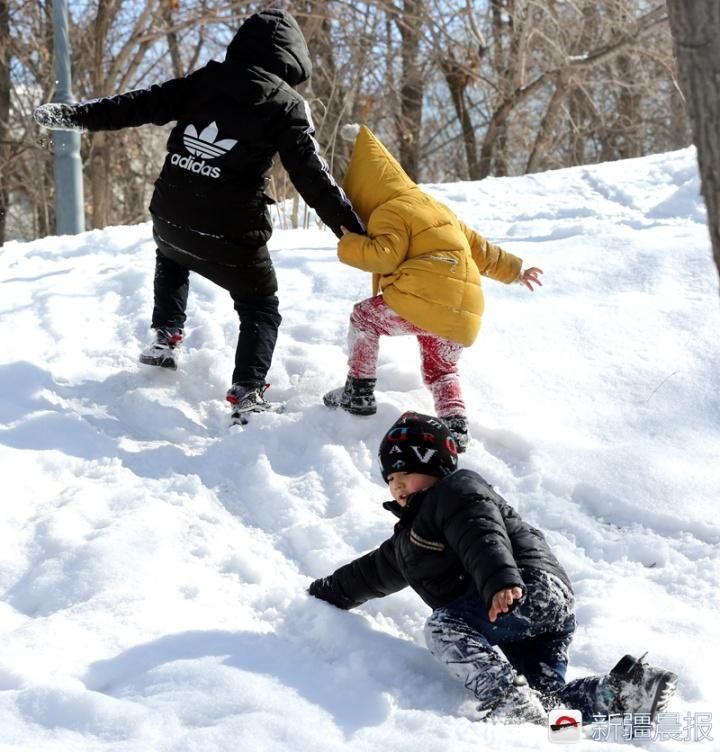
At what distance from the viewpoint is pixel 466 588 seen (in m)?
2.81

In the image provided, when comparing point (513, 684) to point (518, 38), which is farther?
point (518, 38)

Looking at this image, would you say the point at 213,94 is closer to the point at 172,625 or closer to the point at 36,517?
the point at 36,517

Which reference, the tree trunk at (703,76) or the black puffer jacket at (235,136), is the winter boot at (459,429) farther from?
the tree trunk at (703,76)

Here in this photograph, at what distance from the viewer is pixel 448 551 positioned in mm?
2820

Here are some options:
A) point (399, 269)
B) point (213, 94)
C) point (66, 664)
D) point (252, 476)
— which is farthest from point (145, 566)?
point (213, 94)

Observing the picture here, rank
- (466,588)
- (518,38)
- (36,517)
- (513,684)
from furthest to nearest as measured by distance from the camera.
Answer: (518,38) < (36,517) < (466,588) < (513,684)

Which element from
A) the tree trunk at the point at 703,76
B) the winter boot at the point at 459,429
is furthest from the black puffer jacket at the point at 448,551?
the winter boot at the point at 459,429

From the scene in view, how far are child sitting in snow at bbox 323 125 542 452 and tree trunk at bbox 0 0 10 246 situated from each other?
34.4 feet

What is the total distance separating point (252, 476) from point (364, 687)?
128 centimetres

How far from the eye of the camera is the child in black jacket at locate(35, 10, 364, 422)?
4027 millimetres

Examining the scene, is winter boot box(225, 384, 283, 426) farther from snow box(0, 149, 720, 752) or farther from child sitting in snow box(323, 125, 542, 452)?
child sitting in snow box(323, 125, 542, 452)

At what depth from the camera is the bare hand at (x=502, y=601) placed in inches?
100

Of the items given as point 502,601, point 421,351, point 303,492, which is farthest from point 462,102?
point 502,601

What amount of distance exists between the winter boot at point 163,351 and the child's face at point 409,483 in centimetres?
176
